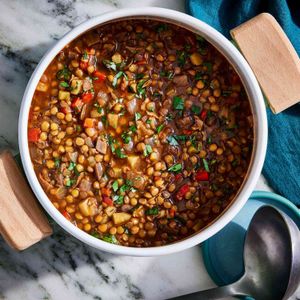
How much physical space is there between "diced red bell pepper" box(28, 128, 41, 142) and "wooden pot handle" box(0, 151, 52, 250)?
0.07 metres

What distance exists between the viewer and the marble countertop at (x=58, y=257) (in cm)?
163

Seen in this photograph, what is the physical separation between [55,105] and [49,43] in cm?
22

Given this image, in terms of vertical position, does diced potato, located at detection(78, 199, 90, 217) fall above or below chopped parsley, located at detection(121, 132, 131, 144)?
below

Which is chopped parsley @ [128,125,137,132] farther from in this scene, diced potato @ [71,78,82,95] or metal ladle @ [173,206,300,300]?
metal ladle @ [173,206,300,300]

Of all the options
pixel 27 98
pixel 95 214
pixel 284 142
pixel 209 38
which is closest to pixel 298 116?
pixel 284 142

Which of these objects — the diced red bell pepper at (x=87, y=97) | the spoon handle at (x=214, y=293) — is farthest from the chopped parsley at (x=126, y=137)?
the spoon handle at (x=214, y=293)

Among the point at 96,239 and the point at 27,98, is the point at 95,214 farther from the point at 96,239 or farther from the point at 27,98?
the point at 27,98

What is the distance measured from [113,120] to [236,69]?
29 centimetres

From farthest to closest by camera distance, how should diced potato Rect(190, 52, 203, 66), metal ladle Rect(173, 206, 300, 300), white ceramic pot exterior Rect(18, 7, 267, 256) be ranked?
metal ladle Rect(173, 206, 300, 300) < diced potato Rect(190, 52, 203, 66) < white ceramic pot exterior Rect(18, 7, 267, 256)

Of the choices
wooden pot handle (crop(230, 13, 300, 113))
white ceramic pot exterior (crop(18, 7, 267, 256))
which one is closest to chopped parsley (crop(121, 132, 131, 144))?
white ceramic pot exterior (crop(18, 7, 267, 256))

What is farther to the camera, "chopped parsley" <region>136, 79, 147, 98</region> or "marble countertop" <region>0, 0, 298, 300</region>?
"marble countertop" <region>0, 0, 298, 300</region>

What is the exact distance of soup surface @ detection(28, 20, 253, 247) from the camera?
1483 mm

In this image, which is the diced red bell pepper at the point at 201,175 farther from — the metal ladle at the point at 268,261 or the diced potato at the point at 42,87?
the diced potato at the point at 42,87

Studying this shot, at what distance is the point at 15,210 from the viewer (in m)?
1.49
